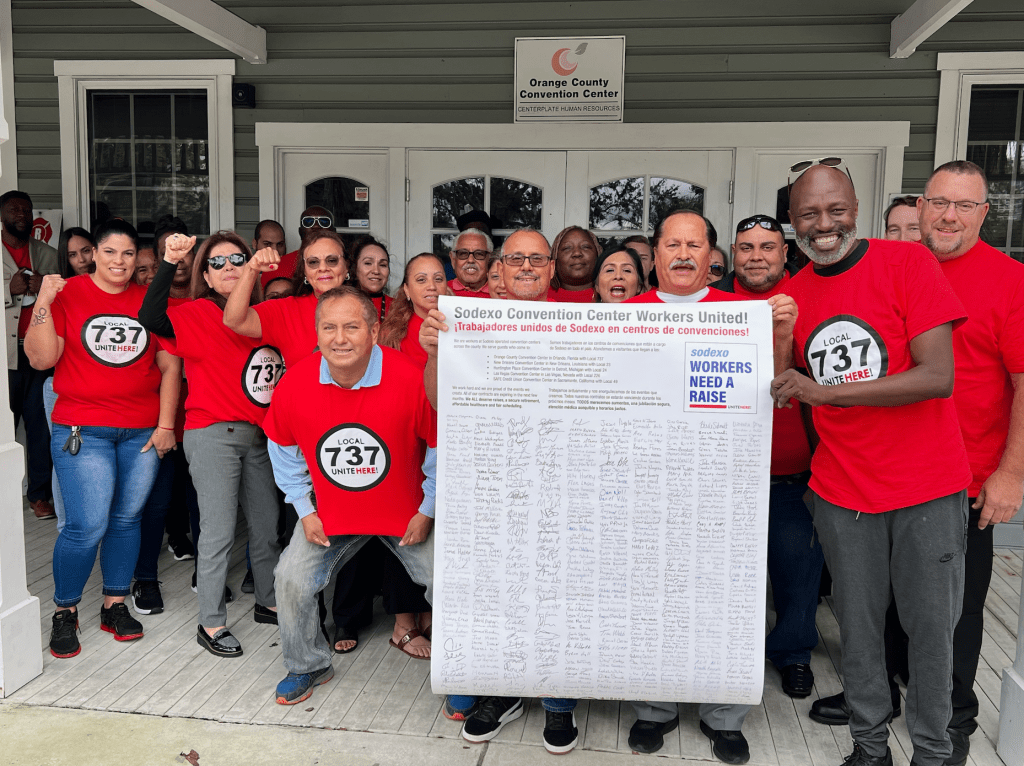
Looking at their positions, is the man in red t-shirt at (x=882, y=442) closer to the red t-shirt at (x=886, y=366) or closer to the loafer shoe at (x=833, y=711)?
the red t-shirt at (x=886, y=366)

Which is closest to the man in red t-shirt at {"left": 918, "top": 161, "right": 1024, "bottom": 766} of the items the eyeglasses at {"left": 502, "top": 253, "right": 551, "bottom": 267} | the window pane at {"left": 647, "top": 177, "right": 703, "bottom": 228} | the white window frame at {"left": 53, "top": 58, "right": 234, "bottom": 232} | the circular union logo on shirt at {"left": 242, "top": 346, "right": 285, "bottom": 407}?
the eyeglasses at {"left": 502, "top": 253, "right": 551, "bottom": 267}

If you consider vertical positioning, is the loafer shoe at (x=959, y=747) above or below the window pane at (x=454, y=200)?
below

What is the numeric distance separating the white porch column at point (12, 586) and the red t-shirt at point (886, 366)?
→ 9.11ft

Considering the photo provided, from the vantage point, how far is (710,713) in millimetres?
2688

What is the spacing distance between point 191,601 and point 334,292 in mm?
1883

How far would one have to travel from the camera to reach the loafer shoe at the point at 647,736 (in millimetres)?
2649

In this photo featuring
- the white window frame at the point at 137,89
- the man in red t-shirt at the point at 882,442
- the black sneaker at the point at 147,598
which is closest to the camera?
the man in red t-shirt at the point at 882,442

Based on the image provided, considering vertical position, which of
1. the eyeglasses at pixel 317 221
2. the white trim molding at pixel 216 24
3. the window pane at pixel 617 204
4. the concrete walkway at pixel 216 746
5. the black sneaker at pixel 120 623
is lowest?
the concrete walkway at pixel 216 746

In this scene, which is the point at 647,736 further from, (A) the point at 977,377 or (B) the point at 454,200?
(B) the point at 454,200

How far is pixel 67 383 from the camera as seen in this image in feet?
10.7

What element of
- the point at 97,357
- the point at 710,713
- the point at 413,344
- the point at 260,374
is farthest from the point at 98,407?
the point at 710,713

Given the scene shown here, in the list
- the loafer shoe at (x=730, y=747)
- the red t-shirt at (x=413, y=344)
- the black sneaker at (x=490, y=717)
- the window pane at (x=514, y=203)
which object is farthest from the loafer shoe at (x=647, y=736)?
the window pane at (x=514, y=203)

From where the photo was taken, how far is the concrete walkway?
102 inches

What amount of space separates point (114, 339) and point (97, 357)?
95 mm
